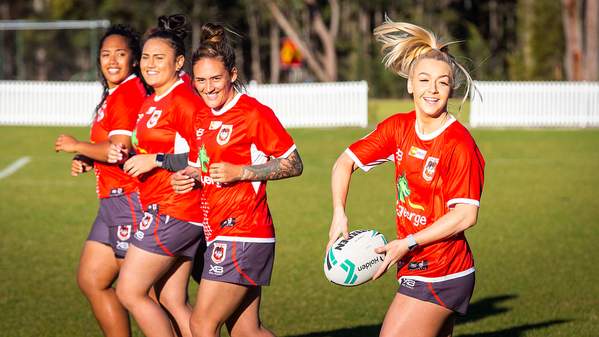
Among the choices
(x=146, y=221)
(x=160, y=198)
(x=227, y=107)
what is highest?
(x=227, y=107)

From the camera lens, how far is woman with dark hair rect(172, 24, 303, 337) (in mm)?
5465

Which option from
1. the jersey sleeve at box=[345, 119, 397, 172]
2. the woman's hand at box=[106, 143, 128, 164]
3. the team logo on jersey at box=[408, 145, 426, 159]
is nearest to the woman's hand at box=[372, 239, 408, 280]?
the team logo on jersey at box=[408, 145, 426, 159]

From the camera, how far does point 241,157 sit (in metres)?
5.57

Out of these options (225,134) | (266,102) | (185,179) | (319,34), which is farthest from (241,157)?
(319,34)

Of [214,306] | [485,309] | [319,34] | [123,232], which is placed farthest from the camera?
[319,34]

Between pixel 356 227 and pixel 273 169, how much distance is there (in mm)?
7582

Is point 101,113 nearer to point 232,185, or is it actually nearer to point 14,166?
point 232,185

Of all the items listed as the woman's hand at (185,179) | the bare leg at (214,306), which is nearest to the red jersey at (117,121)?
the woman's hand at (185,179)

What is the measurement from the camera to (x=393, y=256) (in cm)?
470

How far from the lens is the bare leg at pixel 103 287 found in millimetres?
6375

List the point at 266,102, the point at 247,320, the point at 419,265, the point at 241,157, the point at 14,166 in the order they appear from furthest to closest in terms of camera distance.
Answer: the point at 266,102, the point at 14,166, the point at 247,320, the point at 241,157, the point at 419,265

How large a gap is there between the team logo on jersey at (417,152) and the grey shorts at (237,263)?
1.10 metres

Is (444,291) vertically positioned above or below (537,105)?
below

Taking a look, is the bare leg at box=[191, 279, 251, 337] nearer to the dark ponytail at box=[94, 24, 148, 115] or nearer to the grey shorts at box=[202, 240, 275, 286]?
the grey shorts at box=[202, 240, 275, 286]
